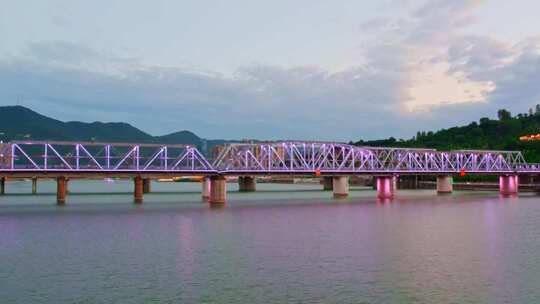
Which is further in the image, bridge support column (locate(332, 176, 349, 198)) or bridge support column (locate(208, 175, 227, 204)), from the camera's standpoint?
bridge support column (locate(332, 176, 349, 198))

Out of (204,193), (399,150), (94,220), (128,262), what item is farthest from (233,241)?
(399,150)

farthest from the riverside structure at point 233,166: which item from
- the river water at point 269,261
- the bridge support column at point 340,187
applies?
the river water at point 269,261

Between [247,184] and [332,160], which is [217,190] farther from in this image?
[247,184]

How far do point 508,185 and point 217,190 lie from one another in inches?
3471

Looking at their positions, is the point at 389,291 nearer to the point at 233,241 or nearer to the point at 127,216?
the point at 233,241

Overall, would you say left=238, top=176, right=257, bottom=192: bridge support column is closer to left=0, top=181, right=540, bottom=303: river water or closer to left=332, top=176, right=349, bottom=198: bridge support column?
left=332, top=176, right=349, bottom=198: bridge support column

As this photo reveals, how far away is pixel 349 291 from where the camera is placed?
31016 millimetres

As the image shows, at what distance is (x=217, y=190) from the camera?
105812 millimetres

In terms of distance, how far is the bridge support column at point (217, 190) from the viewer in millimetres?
104494

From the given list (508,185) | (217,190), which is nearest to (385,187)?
(217,190)

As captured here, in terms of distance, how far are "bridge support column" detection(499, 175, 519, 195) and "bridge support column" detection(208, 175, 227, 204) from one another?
82622mm

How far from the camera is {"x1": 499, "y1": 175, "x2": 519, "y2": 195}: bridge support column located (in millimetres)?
155337

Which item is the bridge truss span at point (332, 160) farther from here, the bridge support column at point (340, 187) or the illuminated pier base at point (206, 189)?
the illuminated pier base at point (206, 189)

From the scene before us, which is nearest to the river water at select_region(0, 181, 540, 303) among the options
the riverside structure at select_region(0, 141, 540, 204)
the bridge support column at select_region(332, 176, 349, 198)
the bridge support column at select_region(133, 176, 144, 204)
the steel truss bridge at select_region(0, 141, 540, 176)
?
the steel truss bridge at select_region(0, 141, 540, 176)
